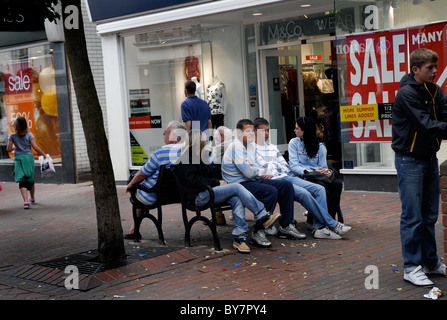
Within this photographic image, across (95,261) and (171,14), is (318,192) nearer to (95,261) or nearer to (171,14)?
(95,261)

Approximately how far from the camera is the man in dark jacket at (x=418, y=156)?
5.47 m

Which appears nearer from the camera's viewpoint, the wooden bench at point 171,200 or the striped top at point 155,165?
the wooden bench at point 171,200

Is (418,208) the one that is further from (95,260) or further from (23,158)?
(23,158)

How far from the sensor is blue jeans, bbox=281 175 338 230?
24.8 feet

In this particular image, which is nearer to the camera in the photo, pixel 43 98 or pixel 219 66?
pixel 219 66

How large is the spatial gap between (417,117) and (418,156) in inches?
13.8

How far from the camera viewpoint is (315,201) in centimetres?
756

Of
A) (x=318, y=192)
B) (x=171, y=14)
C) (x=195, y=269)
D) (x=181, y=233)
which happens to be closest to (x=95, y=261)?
(x=195, y=269)

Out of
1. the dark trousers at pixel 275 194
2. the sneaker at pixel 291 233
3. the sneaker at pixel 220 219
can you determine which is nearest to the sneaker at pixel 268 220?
the dark trousers at pixel 275 194

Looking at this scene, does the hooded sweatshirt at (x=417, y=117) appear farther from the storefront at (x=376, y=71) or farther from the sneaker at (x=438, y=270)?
the storefront at (x=376, y=71)

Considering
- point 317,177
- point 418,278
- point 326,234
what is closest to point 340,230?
point 326,234

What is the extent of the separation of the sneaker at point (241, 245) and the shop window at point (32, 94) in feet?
31.7

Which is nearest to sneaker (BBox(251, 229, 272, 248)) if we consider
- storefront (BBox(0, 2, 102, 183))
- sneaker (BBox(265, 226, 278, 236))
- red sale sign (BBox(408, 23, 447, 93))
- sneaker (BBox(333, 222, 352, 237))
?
sneaker (BBox(265, 226, 278, 236))

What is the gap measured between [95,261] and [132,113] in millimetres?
7946
